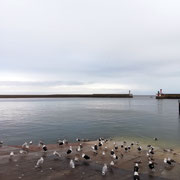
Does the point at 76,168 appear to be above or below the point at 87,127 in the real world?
above

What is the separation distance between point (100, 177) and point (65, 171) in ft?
6.96

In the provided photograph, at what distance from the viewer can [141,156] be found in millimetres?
16406

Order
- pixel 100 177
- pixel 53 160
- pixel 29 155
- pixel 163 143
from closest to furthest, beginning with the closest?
pixel 100 177, pixel 53 160, pixel 29 155, pixel 163 143

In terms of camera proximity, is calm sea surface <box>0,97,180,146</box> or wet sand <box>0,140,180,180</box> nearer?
wet sand <box>0,140,180,180</box>

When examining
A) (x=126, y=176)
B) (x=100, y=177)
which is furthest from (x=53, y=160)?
(x=126, y=176)

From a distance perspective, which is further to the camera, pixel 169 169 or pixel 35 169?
pixel 169 169

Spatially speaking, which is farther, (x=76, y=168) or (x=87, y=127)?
(x=87, y=127)

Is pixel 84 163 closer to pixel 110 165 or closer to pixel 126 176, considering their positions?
pixel 110 165

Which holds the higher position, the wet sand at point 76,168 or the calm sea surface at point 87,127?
the wet sand at point 76,168

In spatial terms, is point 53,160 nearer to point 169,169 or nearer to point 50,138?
point 169,169

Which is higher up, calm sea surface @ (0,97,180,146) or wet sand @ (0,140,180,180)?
wet sand @ (0,140,180,180)

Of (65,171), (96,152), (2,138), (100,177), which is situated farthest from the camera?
(2,138)

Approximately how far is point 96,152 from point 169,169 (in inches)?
231

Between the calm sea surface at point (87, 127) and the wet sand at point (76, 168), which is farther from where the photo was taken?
the calm sea surface at point (87, 127)
